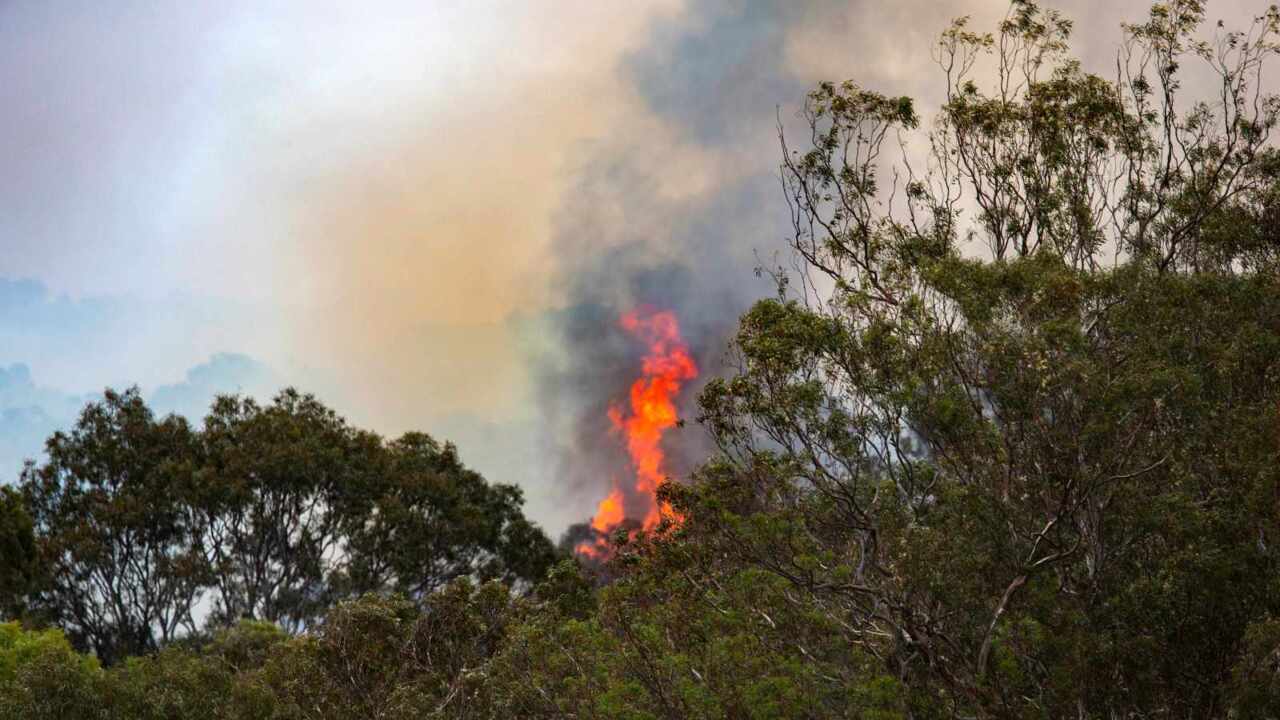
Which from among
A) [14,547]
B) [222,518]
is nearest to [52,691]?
[14,547]

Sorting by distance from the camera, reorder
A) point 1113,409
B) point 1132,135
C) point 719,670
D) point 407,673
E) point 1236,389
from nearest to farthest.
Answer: point 1113,409 < point 1236,389 < point 719,670 < point 407,673 < point 1132,135

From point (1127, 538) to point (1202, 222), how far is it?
9434 mm

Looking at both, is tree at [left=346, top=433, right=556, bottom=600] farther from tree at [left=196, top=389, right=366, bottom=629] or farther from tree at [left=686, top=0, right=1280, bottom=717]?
tree at [left=686, top=0, right=1280, bottom=717]

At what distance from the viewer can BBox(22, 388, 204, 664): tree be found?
40.8 meters

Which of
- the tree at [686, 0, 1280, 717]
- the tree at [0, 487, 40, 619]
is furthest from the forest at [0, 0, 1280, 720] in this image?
the tree at [0, 487, 40, 619]

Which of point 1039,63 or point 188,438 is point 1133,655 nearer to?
point 1039,63

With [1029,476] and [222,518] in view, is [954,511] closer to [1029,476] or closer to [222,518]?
[1029,476]

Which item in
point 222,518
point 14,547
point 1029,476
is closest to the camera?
point 1029,476

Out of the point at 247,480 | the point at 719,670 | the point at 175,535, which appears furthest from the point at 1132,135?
the point at 175,535

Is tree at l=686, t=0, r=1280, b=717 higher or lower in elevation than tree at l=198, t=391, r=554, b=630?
lower

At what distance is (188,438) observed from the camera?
42344 mm

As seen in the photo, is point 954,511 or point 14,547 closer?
point 954,511

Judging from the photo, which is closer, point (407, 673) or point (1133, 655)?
point (1133, 655)

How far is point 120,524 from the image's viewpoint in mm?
40625
